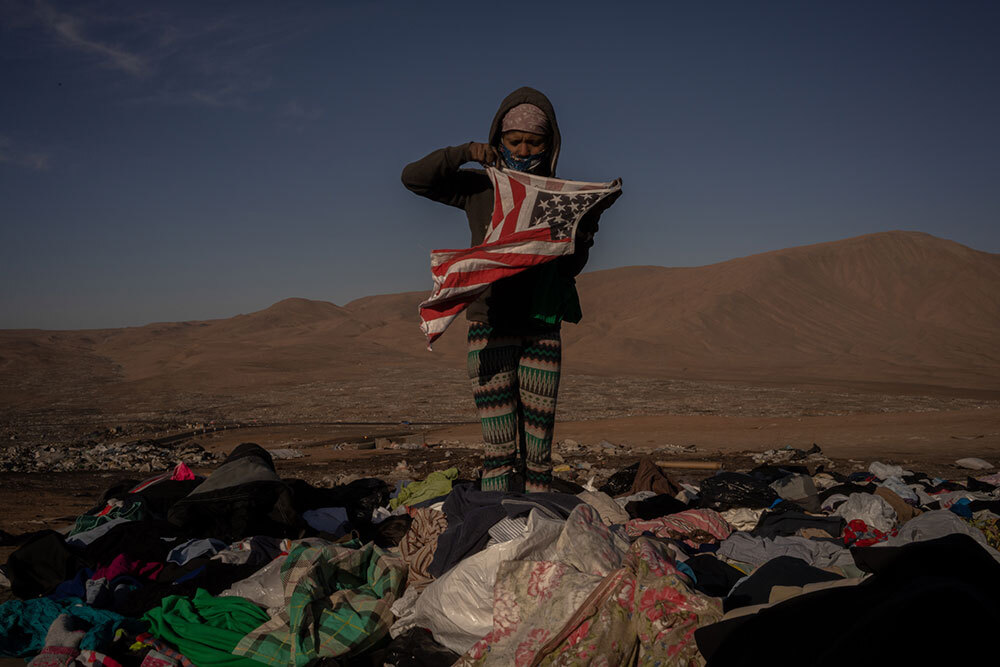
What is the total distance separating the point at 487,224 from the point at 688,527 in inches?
83.5

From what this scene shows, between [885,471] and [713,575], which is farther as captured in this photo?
[885,471]

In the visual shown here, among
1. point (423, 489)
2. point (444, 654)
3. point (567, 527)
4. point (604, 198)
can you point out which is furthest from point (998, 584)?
point (423, 489)

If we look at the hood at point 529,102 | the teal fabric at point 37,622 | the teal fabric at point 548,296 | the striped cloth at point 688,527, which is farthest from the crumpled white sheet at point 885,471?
the teal fabric at point 37,622

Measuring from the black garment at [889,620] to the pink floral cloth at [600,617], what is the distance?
15 cm

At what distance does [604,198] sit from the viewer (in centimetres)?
283

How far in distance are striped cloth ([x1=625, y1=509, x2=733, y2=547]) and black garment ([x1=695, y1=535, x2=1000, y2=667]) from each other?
6.14 feet

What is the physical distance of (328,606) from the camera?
2.45 meters

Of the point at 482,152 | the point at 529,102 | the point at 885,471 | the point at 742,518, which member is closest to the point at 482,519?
the point at 482,152

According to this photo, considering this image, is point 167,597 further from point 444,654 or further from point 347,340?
point 347,340

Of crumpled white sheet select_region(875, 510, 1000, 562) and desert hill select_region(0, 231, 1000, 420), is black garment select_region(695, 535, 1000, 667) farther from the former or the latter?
desert hill select_region(0, 231, 1000, 420)

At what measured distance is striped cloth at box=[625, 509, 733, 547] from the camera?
3.57m

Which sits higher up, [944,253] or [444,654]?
[944,253]

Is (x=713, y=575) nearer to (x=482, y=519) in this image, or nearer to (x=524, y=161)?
(x=482, y=519)

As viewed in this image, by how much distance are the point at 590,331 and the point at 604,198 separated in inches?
1564
